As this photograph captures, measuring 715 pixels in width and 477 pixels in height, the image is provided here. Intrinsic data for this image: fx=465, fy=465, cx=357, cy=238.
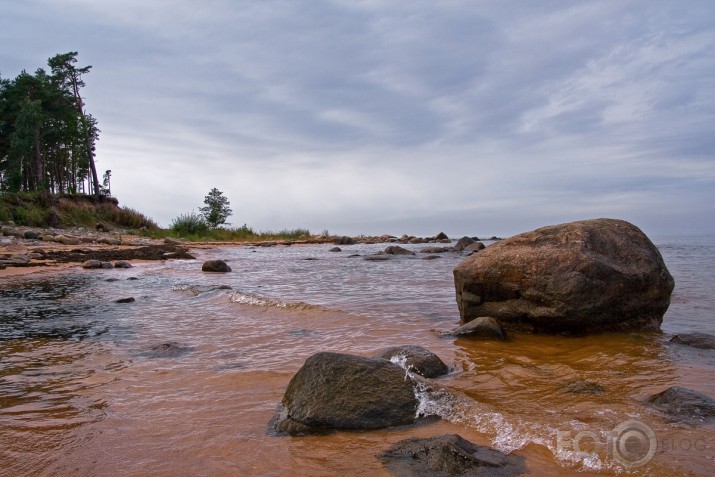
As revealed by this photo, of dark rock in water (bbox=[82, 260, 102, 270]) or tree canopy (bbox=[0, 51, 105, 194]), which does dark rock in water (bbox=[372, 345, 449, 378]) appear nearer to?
dark rock in water (bbox=[82, 260, 102, 270])

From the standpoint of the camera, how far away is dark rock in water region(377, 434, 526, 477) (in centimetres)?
230

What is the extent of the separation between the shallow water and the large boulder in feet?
0.91

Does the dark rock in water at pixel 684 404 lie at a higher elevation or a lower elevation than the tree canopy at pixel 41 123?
lower

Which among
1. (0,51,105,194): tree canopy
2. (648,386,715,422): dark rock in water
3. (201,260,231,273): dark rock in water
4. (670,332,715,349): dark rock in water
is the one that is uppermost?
(0,51,105,194): tree canopy

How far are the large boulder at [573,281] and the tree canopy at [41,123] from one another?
118 feet

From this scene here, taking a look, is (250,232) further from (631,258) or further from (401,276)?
(631,258)

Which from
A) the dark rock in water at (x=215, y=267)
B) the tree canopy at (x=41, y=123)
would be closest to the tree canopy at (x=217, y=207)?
the tree canopy at (x=41, y=123)

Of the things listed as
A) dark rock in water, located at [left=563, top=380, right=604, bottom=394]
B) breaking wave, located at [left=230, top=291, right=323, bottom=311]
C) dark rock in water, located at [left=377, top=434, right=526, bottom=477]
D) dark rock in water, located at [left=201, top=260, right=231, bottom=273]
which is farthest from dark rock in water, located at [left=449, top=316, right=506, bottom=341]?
dark rock in water, located at [left=201, top=260, right=231, bottom=273]

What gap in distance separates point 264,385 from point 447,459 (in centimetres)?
198

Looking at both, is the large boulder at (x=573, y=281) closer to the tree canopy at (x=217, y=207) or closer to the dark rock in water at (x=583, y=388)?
the dark rock in water at (x=583, y=388)

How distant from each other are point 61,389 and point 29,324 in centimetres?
305

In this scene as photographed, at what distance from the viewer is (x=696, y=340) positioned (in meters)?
4.93

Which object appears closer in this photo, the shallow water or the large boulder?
the shallow water

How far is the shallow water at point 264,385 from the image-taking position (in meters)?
2.55
